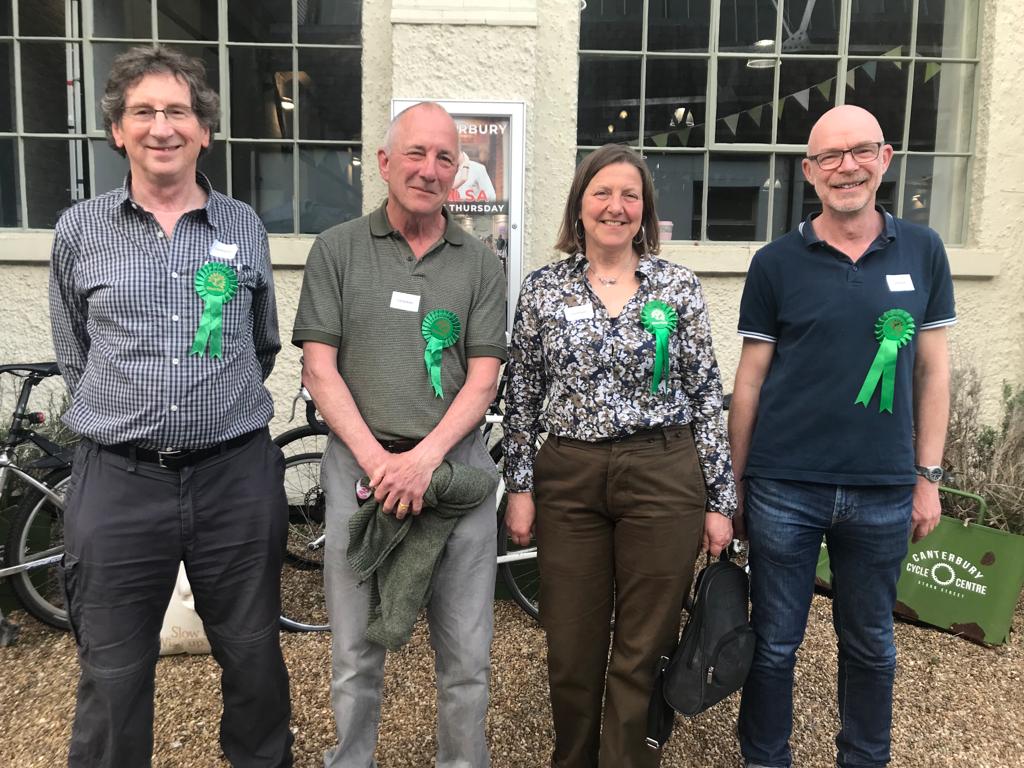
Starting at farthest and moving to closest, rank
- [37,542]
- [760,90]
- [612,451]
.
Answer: [760,90], [37,542], [612,451]

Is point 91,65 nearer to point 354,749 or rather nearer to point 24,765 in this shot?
point 24,765

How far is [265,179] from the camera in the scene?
471 cm

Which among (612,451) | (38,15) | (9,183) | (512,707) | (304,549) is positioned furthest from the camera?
(9,183)

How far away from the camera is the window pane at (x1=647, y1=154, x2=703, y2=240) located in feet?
15.8

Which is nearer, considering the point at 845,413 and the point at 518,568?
the point at 845,413

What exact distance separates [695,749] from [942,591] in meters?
1.63

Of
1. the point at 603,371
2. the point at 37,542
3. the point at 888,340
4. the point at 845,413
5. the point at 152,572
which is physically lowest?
the point at 37,542

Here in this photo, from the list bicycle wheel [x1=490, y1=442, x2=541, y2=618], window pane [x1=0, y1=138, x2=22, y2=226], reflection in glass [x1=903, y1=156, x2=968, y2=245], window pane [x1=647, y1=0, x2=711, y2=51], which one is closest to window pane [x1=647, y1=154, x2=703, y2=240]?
window pane [x1=647, y1=0, x2=711, y2=51]

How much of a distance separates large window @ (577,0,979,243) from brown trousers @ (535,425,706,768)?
297cm

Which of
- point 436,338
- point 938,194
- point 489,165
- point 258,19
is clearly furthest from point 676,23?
point 436,338

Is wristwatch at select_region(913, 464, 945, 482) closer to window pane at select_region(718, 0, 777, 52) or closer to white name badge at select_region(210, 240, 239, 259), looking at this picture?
white name badge at select_region(210, 240, 239, 259)

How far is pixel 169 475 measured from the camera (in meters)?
2.01

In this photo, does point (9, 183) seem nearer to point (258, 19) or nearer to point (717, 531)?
point (258, 19)

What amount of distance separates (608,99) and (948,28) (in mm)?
2252
